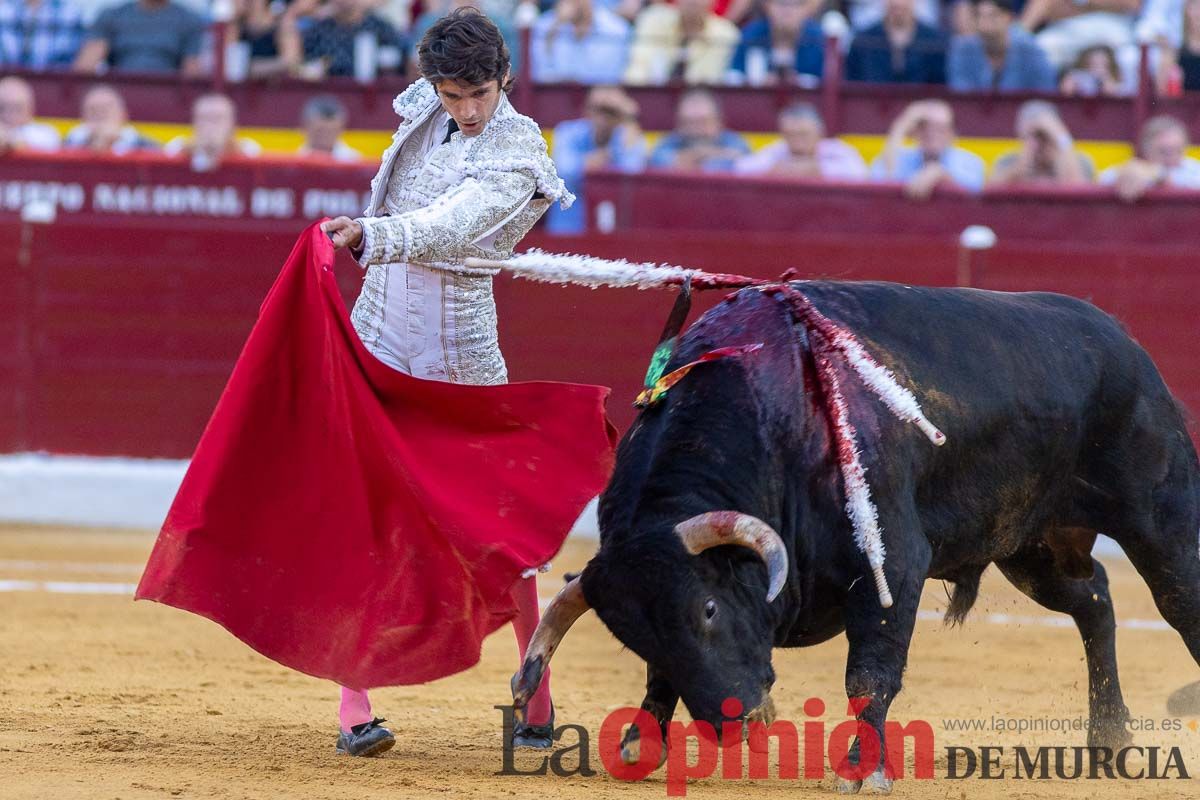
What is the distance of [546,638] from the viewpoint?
3.36 m

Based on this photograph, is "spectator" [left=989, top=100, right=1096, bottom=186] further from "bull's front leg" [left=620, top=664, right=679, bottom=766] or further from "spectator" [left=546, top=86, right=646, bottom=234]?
"bull's front leg" [left=620, top=664, right=679, bottom=766]

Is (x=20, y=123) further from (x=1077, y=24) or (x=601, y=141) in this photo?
(x=1077, y=24)

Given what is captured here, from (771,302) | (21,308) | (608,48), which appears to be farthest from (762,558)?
(608,48)

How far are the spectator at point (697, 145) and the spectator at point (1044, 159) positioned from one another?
1.28 metres

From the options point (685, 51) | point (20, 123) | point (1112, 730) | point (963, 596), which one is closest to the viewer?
point (963, 596)

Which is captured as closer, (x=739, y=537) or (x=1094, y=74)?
(x=739, y=537)

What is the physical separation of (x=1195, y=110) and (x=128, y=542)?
218 inches

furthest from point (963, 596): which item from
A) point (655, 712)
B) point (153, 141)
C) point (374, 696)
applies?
point (153, 141)

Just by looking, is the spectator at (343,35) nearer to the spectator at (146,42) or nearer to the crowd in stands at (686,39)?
the crowd in stands at (686,39)

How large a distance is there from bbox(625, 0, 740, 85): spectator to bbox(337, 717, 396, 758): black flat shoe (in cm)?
570

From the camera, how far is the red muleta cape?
11.4 feet

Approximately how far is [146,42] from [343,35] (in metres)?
1.08

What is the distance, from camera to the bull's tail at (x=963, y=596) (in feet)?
12.8

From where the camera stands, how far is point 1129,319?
25.4ft
